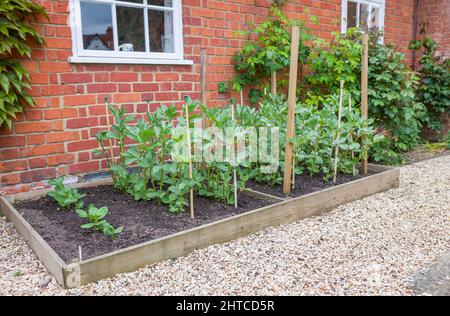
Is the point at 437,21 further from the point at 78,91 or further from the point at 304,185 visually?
the point at 78,91

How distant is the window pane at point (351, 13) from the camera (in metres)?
5.88

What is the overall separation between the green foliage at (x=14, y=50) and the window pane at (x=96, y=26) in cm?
41

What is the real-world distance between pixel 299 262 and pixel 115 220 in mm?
1237

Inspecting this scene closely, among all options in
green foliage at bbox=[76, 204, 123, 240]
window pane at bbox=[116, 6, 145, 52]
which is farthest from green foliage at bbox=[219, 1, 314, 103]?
green foliage at bbox=[76, 204, 123, 240]

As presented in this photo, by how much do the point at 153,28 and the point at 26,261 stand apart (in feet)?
7.99

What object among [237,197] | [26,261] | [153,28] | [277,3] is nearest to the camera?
[26,261]

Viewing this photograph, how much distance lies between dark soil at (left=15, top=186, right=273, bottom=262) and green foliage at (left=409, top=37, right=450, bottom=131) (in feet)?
16.3

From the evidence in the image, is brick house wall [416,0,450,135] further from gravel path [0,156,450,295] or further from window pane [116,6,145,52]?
window pane [116,6,145,52]

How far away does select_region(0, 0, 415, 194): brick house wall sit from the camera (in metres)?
3.02

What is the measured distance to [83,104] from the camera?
329 cm

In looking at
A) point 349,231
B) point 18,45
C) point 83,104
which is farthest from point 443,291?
point 18,45

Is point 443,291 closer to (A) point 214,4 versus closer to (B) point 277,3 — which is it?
(A) point 214,4

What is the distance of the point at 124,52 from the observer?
3492 mm
